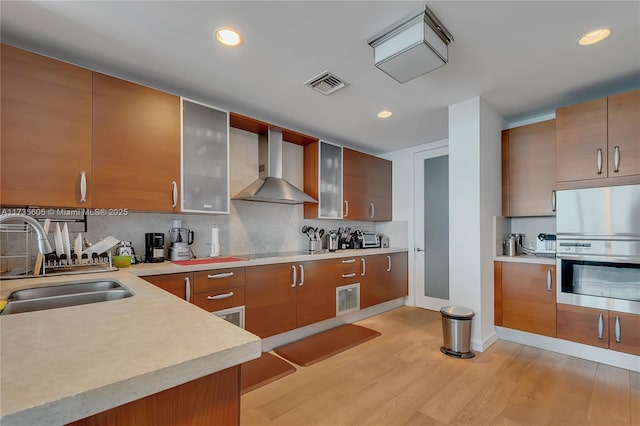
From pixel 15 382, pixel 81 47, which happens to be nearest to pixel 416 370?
pixel 15 382

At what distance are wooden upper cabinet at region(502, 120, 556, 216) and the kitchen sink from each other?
3502mm

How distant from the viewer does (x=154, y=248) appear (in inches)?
97.7

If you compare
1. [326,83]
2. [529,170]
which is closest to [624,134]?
[529,170]

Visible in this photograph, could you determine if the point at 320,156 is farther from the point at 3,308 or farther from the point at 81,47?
the point at 3,308

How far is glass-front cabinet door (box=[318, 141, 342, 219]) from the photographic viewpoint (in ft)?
12.1

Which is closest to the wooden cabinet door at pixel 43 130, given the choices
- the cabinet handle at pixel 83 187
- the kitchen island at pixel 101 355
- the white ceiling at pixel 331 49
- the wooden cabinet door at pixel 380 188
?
the cabinet handle at pixel 83 187

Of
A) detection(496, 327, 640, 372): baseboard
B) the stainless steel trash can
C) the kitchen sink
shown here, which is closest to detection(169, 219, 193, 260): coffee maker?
the kitchen sink

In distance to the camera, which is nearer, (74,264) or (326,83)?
(74,264)

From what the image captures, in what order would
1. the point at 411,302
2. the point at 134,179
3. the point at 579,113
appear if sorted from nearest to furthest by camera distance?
1. the point at 134,179
2. the point at 579,113
3. the point at 411,302

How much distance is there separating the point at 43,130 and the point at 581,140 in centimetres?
410

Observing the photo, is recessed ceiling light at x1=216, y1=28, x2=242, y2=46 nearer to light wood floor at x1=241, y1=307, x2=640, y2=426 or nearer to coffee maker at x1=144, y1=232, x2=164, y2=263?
coffee maker at x1=144, y1=232, x2=164, y2=263

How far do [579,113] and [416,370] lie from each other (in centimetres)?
265

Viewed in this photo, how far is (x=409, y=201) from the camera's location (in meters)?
4.43

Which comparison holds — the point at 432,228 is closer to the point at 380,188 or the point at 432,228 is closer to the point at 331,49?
the point at 380,188
